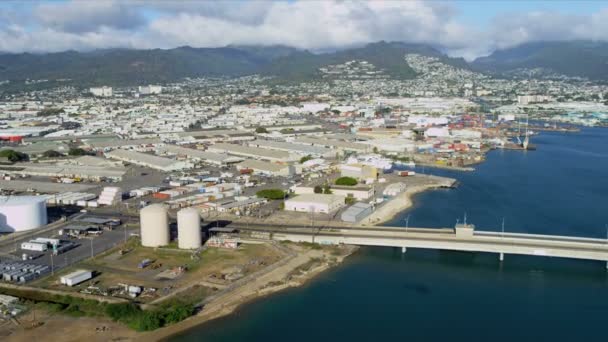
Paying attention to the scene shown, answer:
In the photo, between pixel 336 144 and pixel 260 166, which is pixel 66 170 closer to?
pixel 260 166

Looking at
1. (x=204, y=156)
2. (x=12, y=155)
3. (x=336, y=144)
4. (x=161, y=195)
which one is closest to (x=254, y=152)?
(x=204, y=156)

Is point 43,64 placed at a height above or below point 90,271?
above

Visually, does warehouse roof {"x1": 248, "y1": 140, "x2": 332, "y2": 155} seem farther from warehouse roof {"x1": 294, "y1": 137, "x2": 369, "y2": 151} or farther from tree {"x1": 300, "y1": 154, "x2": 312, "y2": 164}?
warehouse roof {"x1": 294, "y1": 137, "x2": 369, "y2": 151}

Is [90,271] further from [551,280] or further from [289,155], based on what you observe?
[289,155]

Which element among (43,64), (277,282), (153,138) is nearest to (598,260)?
(277,282)

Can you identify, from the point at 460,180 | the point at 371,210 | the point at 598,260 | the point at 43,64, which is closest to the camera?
the point at 598,260

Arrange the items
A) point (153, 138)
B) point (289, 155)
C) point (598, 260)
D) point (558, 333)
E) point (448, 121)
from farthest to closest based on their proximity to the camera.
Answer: point (448, 121), point (153, 138), point (289, 155), point (598, 260), point (558, 333)

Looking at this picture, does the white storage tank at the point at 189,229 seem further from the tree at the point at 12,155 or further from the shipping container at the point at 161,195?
the tree at the point at 12,155

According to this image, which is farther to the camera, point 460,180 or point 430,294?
point 460,180
